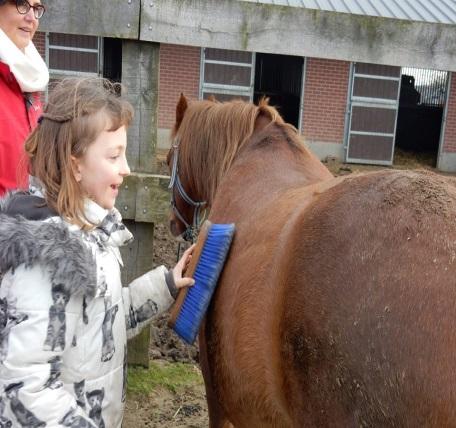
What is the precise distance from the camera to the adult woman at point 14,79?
6.45ft

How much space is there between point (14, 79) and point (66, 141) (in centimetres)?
53

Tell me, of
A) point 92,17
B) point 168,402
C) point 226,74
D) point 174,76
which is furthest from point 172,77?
point 168,402

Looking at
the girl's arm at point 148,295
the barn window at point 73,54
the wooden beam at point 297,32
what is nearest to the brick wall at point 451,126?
the barn window at point 73,54

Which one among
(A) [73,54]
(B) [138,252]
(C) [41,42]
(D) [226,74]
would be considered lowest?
(B) [138,252]

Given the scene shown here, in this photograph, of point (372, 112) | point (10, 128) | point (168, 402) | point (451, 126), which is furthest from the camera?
point (451, 126)

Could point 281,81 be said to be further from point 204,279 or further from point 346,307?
point 346,307

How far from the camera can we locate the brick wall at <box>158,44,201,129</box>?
1320 centimetres

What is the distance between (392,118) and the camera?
14234 millimetres

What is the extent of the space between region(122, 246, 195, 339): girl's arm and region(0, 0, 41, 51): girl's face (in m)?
0.96

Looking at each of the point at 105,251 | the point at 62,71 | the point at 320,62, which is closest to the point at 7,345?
the point at 105,251

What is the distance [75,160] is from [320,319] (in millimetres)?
844

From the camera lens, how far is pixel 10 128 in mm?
1966

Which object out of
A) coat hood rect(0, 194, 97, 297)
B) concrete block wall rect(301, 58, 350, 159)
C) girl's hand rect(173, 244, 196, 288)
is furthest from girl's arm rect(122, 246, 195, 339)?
concrete block wall rect(301, 58, 350, 159)

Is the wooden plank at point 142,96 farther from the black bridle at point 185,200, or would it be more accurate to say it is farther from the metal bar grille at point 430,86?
the metal bar grille at point 430,86
